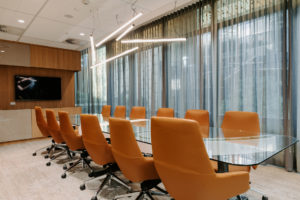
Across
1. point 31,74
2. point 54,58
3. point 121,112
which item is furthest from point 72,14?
point 31,74

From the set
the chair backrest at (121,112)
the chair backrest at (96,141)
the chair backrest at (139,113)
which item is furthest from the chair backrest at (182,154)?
the chair backrest at (121,112)

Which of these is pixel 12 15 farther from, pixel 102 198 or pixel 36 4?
pixel 102 198

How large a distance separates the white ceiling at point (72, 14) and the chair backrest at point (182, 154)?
3318 mm

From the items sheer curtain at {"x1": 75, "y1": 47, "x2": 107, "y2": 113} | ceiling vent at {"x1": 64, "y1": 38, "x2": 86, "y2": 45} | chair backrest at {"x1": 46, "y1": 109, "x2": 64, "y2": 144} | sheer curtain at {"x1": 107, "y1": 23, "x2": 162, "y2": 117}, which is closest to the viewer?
chair backrest at {"x1": 46, "y1": 109, "x2": 64, "y2": 144}

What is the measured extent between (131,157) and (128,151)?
0.06 meters

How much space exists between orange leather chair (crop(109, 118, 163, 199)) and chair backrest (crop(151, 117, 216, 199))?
0.99 ft

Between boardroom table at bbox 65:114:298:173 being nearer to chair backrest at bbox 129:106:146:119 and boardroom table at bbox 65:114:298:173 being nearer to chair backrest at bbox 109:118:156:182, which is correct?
chair backrest at bbox 109:118:156:182

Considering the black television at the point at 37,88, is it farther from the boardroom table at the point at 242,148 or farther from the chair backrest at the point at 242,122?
the chair backrest at the point at 242,122

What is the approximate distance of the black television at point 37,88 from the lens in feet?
19.7

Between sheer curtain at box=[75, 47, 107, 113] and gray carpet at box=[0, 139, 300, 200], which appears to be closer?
gray carpet at box=[0, 139, 300, 200]

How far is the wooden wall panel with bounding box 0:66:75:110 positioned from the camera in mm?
5797

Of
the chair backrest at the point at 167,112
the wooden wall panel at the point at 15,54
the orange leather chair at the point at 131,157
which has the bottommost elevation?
the orange leather chair at the point at 131,157

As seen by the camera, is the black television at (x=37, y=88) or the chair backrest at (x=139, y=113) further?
the black television at (x=37, y=88)

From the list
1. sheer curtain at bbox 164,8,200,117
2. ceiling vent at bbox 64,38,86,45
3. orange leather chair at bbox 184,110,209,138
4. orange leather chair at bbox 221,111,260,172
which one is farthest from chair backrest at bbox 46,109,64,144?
ceiling vent at bbox 64,38,86,45
